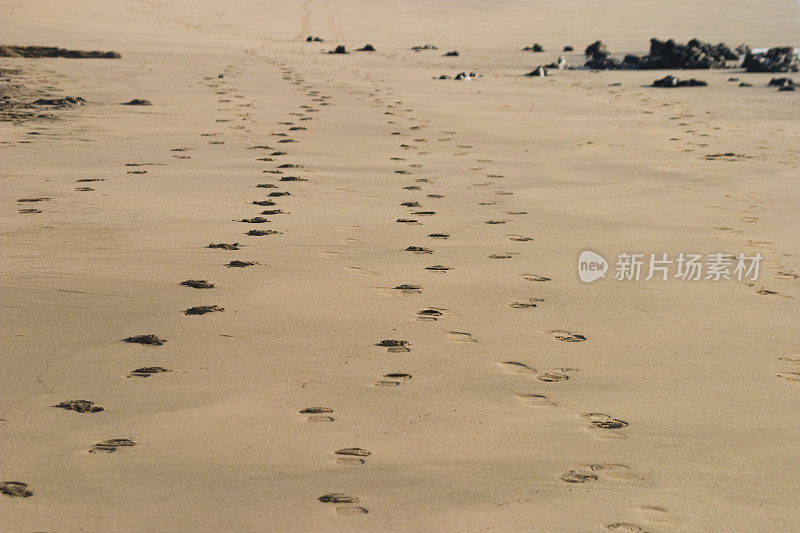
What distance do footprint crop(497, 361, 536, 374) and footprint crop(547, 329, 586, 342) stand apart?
38cm

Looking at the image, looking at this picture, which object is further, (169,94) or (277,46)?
(277,46)

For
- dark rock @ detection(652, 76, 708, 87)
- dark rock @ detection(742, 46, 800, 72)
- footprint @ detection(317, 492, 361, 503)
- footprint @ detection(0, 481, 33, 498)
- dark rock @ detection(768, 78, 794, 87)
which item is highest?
dark rock @ detection(742, 46, 800, 72)

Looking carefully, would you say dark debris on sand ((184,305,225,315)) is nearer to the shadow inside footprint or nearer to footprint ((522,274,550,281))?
the shadow inside footprint

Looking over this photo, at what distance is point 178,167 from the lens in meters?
7.65

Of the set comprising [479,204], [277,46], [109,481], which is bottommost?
[109,481]

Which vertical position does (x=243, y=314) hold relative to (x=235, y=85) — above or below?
below

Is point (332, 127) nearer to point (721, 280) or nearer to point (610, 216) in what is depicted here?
point (610, 216)

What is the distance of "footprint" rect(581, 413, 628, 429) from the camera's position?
3260mm

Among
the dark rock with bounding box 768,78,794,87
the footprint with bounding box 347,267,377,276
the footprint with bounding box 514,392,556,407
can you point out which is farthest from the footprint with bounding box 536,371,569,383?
the dark rock with bounding box 768,78,794,87

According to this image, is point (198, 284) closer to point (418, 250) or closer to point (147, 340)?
point (147, 340)

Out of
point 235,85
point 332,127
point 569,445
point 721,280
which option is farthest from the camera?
point 235,85

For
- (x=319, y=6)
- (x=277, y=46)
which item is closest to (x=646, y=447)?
(x=277, y=46)

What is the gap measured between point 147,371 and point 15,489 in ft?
3.03

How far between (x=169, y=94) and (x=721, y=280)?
929 cm
